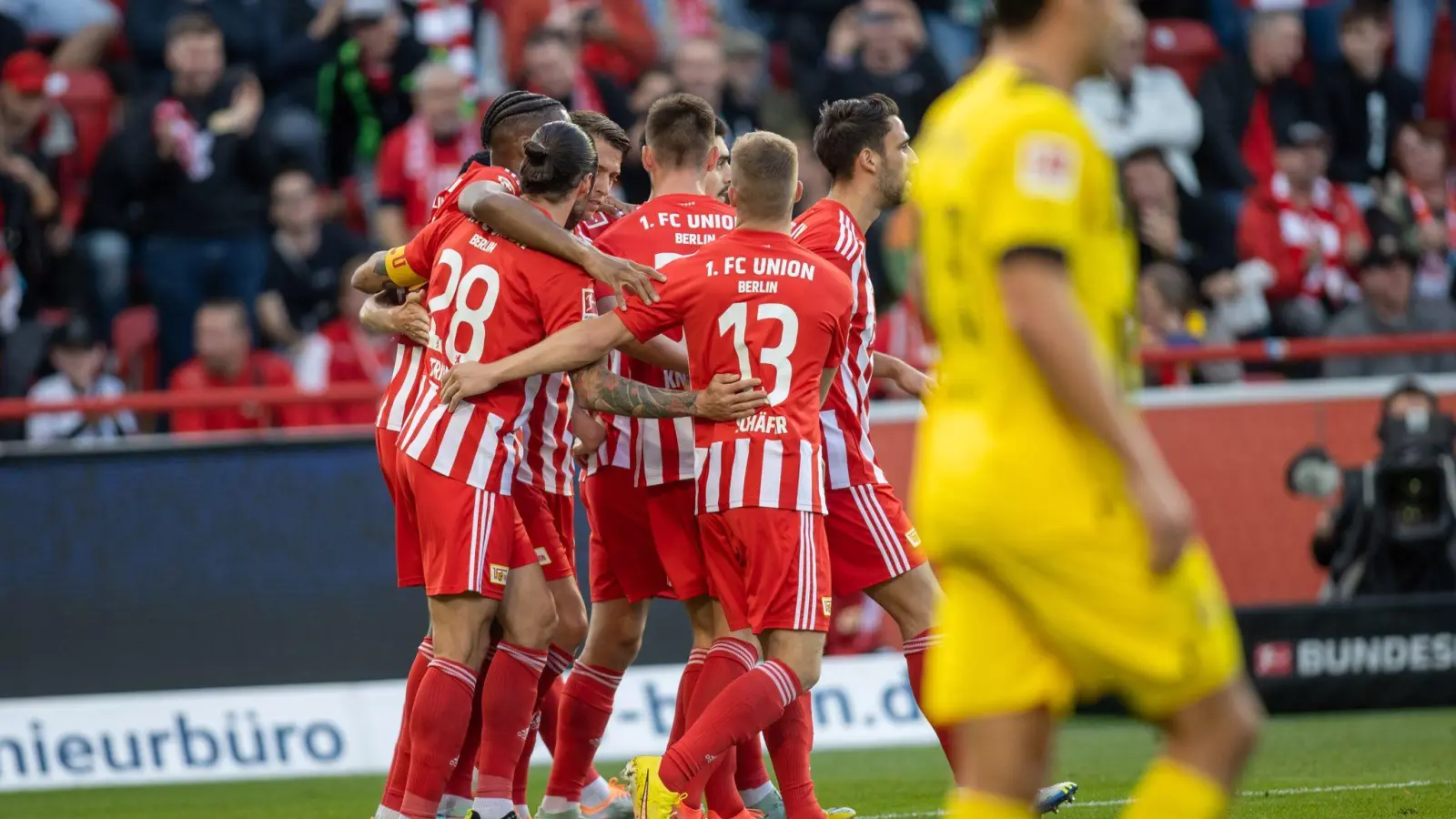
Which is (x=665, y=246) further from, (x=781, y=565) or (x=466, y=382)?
(x=781, y=565)

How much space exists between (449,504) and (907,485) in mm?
5744

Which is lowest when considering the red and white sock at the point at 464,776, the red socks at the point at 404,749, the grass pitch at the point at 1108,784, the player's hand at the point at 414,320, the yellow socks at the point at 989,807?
the grass pitch at the point at 1108,784

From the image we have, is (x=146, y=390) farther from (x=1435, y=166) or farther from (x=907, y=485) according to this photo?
(x=1435, y=166)

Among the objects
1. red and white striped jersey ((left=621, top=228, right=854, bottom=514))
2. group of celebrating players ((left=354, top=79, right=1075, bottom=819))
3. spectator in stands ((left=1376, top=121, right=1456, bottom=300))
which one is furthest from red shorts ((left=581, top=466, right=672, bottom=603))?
spectator in stands ((left=1376, top=121, right=1456, bottom=300))

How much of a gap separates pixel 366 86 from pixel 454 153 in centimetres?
115

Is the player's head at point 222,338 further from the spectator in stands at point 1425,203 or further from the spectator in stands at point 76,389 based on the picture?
the spectator in stands at point 1425,203

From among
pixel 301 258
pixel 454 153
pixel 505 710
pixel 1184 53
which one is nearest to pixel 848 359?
pixel 505 710

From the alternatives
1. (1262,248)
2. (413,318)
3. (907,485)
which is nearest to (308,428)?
(907,485)

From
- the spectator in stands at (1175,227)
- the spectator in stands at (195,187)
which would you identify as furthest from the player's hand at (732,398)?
the spectator in stands at (1175,227)

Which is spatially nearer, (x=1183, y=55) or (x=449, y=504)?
(x=449, y=504)

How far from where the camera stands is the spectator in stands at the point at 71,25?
13.8 meters

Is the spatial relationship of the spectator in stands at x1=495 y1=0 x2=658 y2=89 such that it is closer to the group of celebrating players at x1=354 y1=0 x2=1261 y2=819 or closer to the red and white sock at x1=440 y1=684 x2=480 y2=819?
the group of celebrating players at x1=354 y1=0 x2=1261 y2=819

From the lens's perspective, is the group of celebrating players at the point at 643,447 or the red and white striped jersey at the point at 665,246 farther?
the red and white striped jersey at the point at 665,246

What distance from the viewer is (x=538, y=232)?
615 centimetres
